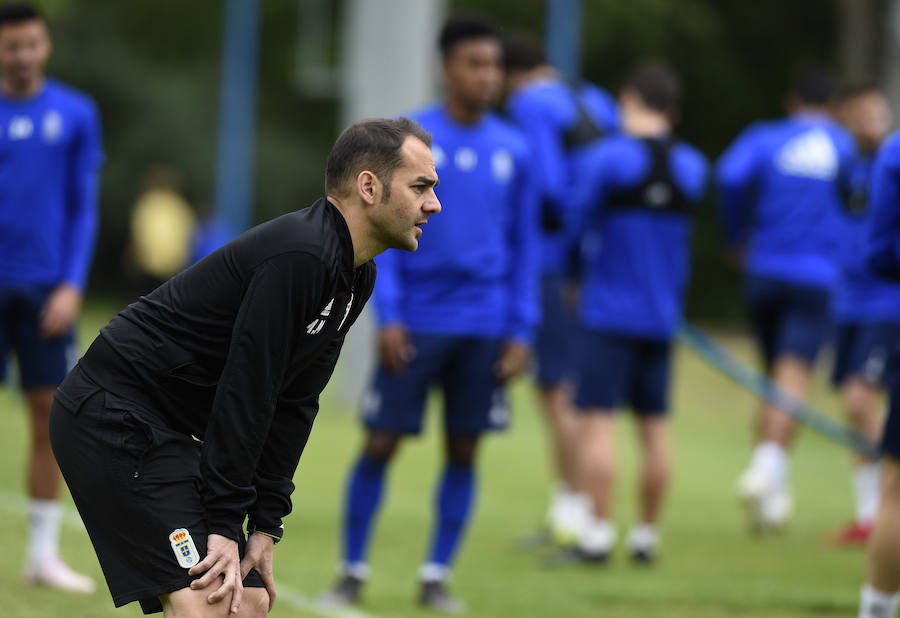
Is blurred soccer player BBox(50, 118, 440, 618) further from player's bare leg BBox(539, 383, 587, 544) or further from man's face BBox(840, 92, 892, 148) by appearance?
man's face BBox(840, 92, 892, 148)

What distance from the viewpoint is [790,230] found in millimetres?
9898

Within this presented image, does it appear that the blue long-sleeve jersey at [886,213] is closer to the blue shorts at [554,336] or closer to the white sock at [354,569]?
the white sock at [354,569]

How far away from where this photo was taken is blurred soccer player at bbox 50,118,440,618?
13.3ft

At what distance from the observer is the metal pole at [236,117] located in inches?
1410

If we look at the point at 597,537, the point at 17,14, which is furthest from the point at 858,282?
the point at 17,14

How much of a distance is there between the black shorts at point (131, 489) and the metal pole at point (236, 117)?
3092 cm

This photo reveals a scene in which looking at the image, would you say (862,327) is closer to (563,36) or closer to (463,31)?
(463,31)

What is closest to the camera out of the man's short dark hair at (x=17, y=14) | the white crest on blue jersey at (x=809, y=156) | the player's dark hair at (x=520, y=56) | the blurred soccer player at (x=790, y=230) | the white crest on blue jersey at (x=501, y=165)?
the man's short dark hair at (x=17, y=14)

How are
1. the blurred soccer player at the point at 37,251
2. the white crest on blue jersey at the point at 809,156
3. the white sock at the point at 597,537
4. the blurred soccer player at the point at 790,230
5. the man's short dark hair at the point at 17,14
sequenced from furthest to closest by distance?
the white crest on blue jersey at the point at 809,156
the blurred soccer player at the point at 790,230
the white sock at the point at 597,537
the blurred soccer player at the point at 37,251
the man's short dark hair at the point at 17,14

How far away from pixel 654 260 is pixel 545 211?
0.67m

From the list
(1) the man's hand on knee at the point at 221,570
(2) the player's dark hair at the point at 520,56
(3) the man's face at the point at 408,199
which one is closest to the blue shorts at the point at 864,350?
(2) the player's dark hair at the point at 520,56

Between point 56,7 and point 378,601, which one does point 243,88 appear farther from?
point 378,601

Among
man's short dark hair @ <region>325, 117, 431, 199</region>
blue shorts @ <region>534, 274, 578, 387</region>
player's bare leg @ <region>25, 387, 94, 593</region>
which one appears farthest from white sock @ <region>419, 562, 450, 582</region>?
man's short dark hair @ <region>325, 117, 431, 199</region>

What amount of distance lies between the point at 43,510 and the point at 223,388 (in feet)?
10.3
